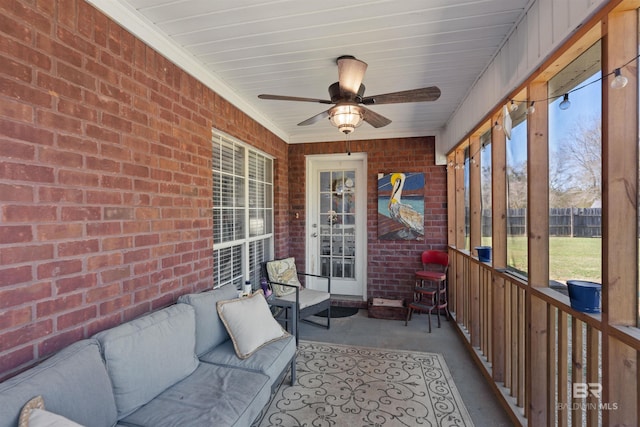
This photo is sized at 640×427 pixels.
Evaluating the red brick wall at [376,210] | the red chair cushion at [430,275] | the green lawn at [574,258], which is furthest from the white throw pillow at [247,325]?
the red brick wall at [376,210]

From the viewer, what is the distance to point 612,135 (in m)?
1.13

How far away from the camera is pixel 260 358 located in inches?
74.5

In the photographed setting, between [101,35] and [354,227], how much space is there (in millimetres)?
3623

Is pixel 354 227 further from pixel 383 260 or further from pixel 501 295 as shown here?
pixel 501 295

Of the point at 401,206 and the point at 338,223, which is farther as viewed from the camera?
the point at 338,223

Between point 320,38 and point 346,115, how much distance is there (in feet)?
1.72

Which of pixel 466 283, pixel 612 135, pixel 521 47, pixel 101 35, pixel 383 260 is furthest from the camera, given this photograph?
pixel 383 260

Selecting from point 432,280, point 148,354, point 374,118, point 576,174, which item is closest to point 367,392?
point 148,354

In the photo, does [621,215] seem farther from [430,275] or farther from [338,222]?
[338,222]

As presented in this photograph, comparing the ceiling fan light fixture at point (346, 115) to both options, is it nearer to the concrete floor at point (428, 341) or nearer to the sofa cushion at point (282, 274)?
the sofa cushion at point (282, 274)

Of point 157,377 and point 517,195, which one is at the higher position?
point 517,195

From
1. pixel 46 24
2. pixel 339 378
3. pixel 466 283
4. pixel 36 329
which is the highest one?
pixel 46 24

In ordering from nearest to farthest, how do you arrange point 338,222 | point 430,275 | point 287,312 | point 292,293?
point 287,312 < point 292,293 < point 430,275 < point 338,222

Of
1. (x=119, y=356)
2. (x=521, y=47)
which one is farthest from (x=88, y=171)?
(x=521, y=47)
